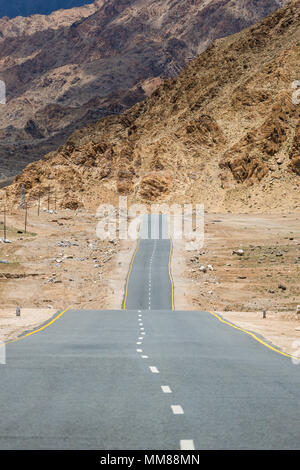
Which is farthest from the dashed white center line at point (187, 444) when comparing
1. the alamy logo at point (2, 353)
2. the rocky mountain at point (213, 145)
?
the rocky mountain at point (213, 145)

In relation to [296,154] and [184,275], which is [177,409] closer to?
[184,275]

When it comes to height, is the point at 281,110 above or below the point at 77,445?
above

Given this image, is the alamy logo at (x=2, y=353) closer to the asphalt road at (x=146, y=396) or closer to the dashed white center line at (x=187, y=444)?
the asphalt road at (x=146, y=396)

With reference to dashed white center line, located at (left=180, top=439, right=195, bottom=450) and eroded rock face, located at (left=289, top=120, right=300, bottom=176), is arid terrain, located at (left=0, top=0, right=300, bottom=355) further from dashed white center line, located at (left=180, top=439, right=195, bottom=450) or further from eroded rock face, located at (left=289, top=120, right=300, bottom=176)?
dashed white center line, located at (left=180, top=439, right=195, bottom=450)

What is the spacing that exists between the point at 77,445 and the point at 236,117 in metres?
128

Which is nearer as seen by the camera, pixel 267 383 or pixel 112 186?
pixel 267 383

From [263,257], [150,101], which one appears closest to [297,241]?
[263,257]

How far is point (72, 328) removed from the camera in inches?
984

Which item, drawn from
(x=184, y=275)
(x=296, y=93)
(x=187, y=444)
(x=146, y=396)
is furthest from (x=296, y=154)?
(x=187, y=444)

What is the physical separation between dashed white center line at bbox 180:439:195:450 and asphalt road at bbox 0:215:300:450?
0.08ft

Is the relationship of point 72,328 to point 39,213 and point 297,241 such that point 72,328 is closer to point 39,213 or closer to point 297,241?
point 297,241

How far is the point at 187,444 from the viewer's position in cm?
712

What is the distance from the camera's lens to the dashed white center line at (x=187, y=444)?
22.9 ft

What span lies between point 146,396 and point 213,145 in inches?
4762
